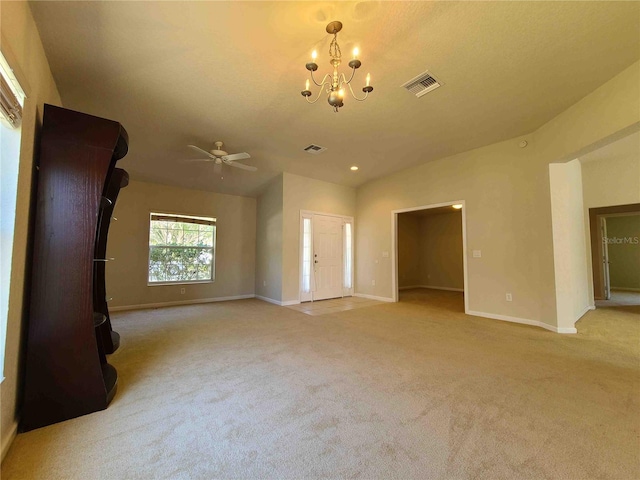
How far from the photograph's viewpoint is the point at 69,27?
2084 millimetres

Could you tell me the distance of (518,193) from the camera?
4137mm

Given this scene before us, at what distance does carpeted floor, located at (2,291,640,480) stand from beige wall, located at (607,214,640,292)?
6.13m

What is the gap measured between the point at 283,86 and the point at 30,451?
11.3 feet

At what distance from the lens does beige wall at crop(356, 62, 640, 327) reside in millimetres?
2891

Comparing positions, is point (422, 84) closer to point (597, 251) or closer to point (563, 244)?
point (563, 244)

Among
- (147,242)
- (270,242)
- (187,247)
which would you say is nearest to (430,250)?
(270,242)

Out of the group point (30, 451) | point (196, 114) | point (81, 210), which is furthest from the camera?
point (196, 114)

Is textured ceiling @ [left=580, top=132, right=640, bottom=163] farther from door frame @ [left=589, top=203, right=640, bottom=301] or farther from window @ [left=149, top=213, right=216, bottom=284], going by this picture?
window @ [left=149, top=213, right=216, bottom=284]

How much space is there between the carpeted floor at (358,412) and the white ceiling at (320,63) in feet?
9.60

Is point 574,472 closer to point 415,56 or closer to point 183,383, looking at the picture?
point 183,383

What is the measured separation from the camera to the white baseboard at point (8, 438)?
1.38 m

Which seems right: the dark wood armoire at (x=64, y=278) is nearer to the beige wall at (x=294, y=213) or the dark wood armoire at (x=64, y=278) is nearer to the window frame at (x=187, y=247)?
the beige wall at (x=294, y=213)

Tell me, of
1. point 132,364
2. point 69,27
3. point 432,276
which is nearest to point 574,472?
point 132,364

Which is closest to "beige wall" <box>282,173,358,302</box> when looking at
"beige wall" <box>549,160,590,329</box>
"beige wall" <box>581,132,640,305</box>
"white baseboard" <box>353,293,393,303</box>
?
"white baseboard" <box>353,293,393,303</box>
